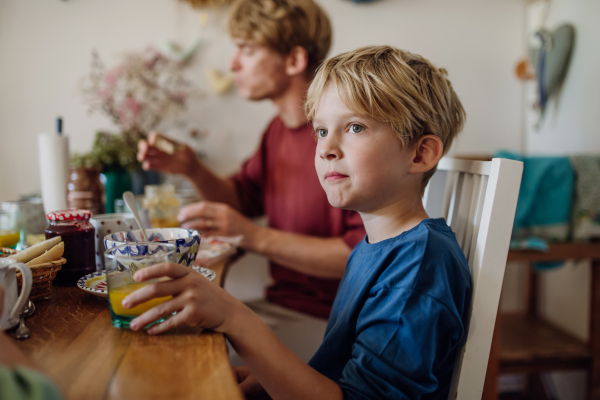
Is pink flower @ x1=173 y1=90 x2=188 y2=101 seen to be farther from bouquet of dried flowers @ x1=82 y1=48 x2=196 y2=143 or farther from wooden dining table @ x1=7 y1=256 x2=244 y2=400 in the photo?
wooden dining table @ x1=7 y1=256 x2=244 y2=400

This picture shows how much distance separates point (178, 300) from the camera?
20.7 inches

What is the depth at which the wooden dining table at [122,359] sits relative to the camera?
413mm

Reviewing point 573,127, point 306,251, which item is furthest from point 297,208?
point 573,127

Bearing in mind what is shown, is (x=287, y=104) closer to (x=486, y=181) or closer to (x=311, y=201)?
(x=311, y=201)

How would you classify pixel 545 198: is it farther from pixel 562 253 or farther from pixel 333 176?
pixel 333 176

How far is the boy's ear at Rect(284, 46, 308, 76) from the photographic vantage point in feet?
4.46

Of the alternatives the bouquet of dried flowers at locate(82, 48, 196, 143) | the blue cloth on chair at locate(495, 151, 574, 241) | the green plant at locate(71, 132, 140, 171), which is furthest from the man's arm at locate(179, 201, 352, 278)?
the blue cloth on chair at locate(495, 151, 574, 241)

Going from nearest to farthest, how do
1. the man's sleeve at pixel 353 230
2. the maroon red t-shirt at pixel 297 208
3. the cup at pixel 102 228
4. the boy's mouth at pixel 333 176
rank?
the boy's mouth at pixel 333 176
the cup at pixel 102 228
the man's sleeve at pixel 353 230
the maroon red t-shirt at pixel 297 208

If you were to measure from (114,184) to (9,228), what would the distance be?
49 centimetres

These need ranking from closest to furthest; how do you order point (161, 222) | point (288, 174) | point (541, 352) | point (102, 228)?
point (102, 228) < point (161, 222) < point (288, 174) < point (541, 352)

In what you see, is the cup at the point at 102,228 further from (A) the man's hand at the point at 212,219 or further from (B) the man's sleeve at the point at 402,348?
(B) the man's sleeve at the point at 402,348

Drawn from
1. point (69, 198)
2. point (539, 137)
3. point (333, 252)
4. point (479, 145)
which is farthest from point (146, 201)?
point (539, 137)

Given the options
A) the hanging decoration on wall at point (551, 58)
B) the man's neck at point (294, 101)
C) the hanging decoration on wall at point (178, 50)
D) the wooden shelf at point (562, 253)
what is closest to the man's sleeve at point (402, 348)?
the man's neck at point (294, 101)

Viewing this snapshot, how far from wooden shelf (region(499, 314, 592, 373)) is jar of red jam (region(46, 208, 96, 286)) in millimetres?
1555
